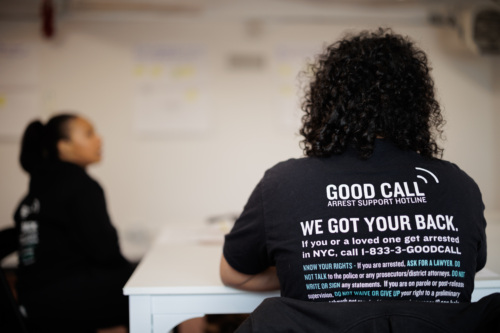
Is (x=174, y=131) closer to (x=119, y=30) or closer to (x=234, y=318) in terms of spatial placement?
(x=119, y=30)

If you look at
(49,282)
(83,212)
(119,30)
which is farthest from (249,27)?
(49,282)

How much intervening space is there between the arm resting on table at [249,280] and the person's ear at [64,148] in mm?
1121

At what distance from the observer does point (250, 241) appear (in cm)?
99

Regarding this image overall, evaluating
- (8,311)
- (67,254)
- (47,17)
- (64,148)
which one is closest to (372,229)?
(8,311)

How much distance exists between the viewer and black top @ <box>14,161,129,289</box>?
1.62 m

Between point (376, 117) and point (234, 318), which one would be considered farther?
point (234, 318)

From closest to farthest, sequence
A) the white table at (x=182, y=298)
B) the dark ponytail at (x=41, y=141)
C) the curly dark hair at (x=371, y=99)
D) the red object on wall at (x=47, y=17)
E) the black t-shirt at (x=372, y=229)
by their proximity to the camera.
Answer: the black t-shirt at (x=372, y=229)
the curly dark hair at (x=371, y=99)
the white table at (x=182, y=298)
the dark ponytail at (x=41, y=141)
the red object on wall at (x=47, y=17)

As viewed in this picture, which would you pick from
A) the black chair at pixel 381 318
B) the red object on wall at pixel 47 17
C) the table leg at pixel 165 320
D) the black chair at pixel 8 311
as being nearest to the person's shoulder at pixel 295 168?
the black chair at pixel 381 318

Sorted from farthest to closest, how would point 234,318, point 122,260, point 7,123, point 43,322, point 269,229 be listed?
point 7,123, point 234,318, point 122,260, point 43,322, point 269,229

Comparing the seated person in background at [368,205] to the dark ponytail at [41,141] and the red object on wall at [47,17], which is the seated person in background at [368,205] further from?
the red object on wall at [47,17]

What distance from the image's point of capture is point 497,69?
327 cm

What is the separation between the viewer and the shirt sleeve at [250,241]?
0.98m

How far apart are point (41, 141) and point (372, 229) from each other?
151 centimetres

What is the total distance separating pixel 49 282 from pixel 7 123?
1964mm
